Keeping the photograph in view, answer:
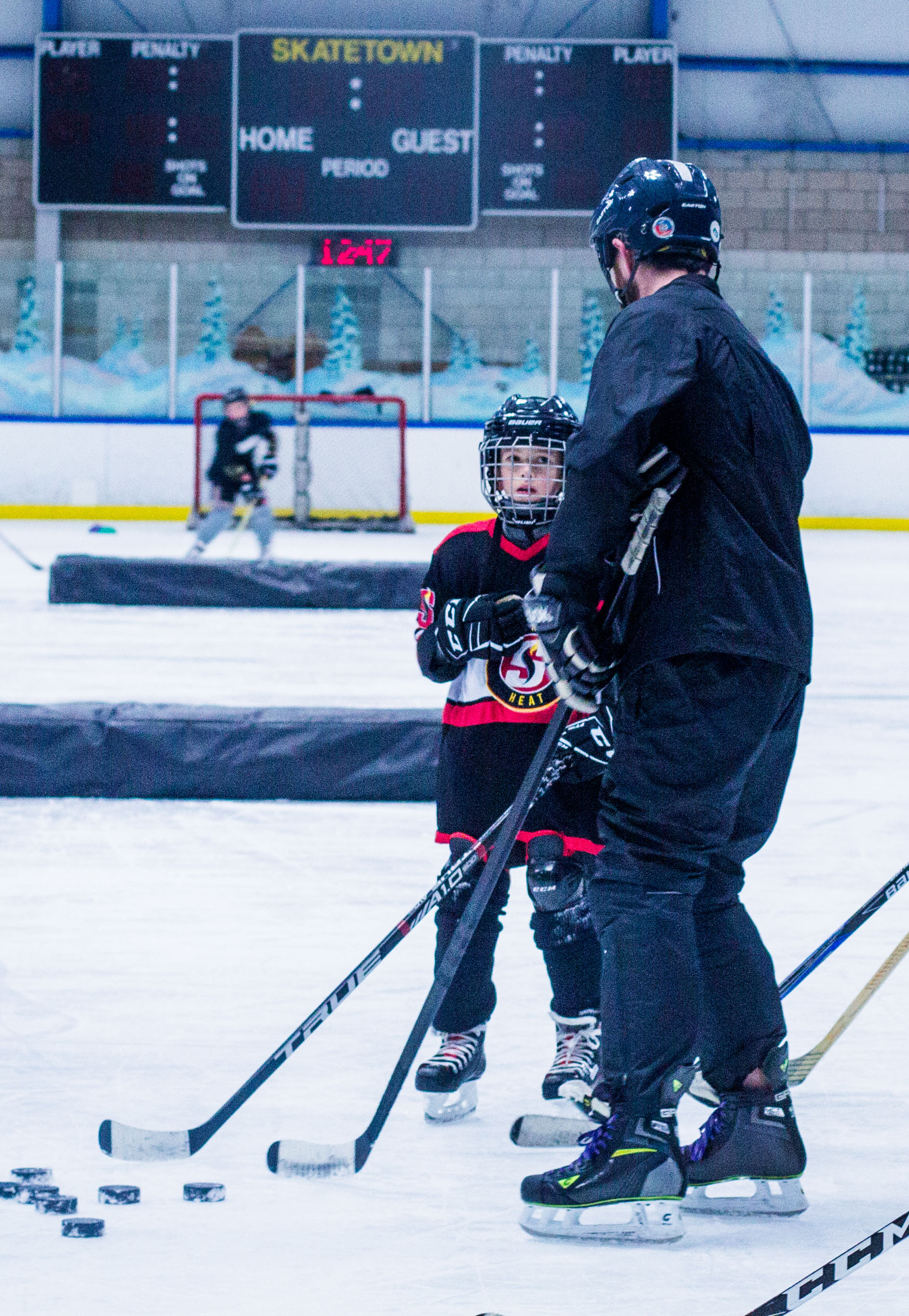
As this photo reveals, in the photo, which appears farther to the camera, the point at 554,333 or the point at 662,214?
the point at 554,333

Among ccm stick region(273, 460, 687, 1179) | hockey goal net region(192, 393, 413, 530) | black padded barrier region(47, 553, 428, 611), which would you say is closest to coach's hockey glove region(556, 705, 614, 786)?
ccm stick region(273, 460, 687, 1179)

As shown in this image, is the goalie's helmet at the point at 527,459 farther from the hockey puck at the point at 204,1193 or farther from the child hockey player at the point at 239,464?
the child hockey player at the point at 239,464

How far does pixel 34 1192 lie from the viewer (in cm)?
168

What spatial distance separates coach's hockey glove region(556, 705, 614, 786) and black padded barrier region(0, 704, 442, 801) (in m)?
1.81

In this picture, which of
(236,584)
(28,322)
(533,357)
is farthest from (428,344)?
(236,584)

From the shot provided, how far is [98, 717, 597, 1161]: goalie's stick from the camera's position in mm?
1811

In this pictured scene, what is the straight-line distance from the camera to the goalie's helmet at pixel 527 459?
2072mm

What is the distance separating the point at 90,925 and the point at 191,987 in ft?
1.32

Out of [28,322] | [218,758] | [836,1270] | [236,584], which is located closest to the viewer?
[836,1270]

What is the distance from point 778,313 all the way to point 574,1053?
1166cm

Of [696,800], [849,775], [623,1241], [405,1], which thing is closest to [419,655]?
[696,800]

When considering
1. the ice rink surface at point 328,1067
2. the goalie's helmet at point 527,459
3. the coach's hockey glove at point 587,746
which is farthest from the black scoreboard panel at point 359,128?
the coach's hockey glove at point 587,746

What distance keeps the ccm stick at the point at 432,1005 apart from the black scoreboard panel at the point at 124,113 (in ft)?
37.7

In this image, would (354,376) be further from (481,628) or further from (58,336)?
(481,628)
